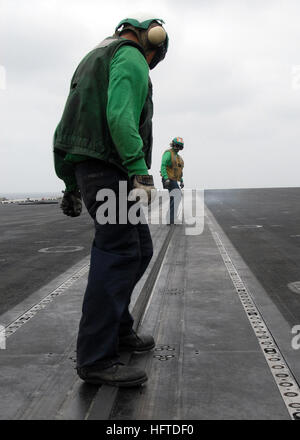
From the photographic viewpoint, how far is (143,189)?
7.41 ft

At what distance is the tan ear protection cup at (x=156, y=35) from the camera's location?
2508 millimetres

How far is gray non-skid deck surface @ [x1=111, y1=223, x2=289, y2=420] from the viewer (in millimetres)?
2074

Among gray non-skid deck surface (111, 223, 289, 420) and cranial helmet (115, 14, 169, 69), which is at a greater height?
cranial helmet (115, 14, 169, 69)

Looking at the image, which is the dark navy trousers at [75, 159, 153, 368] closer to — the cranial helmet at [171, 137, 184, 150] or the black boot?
the black boot

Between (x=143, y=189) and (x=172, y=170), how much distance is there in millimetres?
9200

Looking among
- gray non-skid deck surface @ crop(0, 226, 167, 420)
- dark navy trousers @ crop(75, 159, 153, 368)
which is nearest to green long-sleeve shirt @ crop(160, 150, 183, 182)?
gray non-skid deck surface @ crop(0, 226, 167, 420)

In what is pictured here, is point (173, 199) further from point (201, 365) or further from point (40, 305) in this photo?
point (201, 365)

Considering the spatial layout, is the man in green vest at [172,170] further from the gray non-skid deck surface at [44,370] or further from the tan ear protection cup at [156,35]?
the tan ear protection cup at [156,35]

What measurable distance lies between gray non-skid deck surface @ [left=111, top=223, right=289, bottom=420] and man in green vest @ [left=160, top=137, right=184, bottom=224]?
677 cm

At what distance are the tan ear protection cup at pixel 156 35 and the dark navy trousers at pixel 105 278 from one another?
744 millimetres

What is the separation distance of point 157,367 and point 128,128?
1352 millimetres

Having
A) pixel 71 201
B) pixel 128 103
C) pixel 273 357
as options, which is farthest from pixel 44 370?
pixel 128 103

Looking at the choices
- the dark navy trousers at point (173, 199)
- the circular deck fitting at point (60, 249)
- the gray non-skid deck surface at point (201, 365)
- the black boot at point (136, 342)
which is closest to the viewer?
the gray non-skid deck surface at point (201, 365)

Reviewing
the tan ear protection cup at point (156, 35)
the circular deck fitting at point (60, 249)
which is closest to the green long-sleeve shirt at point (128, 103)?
the tan ear protection cup at point (156, 35)
